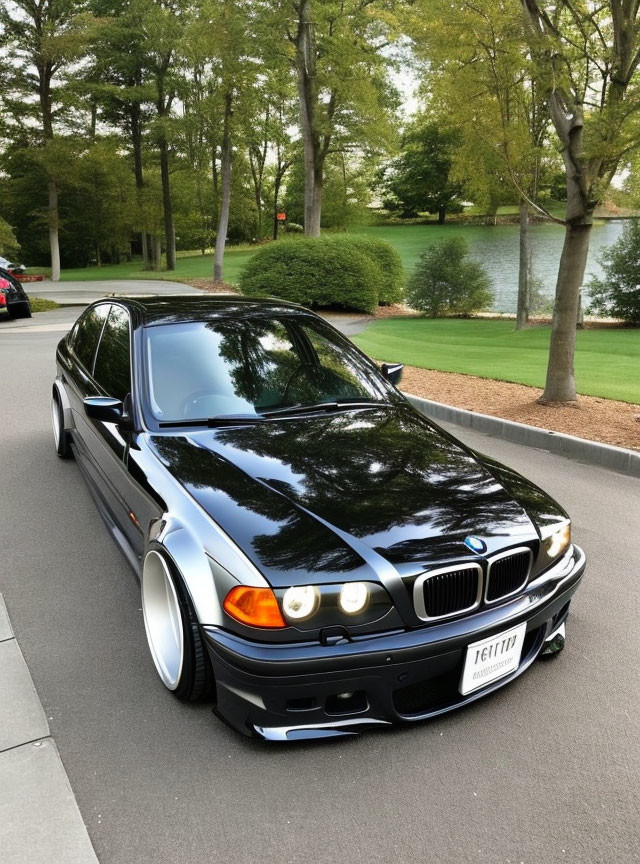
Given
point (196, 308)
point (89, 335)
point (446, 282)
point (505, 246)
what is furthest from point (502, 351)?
point (505, 246)

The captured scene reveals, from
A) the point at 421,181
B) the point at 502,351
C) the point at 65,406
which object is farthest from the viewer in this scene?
the point at 421,181

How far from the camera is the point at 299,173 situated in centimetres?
5934

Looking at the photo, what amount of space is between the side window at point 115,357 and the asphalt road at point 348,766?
116cm

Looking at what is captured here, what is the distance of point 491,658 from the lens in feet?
8.62

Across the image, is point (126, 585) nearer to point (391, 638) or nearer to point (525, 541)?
point (391, 638)

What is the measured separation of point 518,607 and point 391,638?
601mm

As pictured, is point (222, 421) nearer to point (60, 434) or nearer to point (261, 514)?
point (261, 514)

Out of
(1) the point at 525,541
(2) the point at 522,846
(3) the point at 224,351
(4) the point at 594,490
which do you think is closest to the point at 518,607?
(1) the point at 525,541

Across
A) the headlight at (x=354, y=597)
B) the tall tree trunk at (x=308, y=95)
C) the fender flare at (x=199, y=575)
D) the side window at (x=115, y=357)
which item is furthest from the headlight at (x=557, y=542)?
the tall tree trunk at (x=308, y=95)

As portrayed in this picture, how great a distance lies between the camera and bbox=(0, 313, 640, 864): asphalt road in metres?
2.15

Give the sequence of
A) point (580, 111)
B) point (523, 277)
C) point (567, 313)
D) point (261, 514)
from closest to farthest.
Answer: point (261, 514) < point (580, 111) < point (567, 313) < point (523, 277)

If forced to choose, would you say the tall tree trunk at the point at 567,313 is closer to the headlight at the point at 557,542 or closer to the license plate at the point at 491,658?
the headlight at the point at 557,542

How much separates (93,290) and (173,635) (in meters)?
27.7

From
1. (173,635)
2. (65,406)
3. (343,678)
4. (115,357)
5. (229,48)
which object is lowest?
(173,635)
